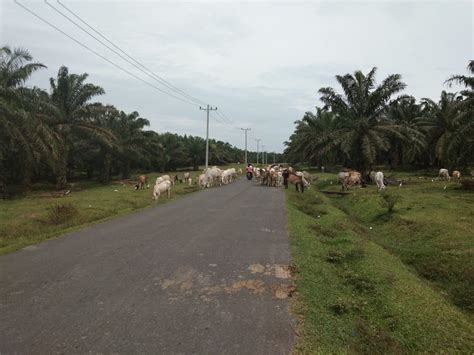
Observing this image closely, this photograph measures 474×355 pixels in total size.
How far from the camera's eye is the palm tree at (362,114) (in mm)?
29344

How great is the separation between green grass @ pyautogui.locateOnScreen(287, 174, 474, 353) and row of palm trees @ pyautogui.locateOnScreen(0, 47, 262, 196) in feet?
59.8

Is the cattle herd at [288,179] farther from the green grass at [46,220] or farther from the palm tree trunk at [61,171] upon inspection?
the green grass at [46,220]

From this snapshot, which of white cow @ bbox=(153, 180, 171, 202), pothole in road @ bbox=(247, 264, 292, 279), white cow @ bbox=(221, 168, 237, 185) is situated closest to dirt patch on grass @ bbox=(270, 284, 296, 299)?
pothole in road @ bbox=(247, 264, 292, 279)

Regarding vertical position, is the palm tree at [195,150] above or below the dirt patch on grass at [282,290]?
above

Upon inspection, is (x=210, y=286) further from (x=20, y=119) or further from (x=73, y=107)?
(x=73, y=107)

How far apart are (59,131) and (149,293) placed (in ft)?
91.3

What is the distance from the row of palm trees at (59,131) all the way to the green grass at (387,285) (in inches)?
718

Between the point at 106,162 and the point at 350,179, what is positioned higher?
the point at 106,162

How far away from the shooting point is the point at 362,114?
31016 mm

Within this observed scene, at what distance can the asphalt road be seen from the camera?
4.73 metres

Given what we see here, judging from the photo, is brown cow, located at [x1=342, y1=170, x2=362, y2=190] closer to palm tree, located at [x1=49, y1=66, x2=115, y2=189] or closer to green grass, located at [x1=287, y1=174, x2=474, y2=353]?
green grass, located at [x1=287, y1=174, x2=474, y2=353]

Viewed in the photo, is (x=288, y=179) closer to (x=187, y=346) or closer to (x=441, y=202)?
(x=441, y=202)

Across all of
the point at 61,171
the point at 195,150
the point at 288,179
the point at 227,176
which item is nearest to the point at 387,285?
the point at 288,179

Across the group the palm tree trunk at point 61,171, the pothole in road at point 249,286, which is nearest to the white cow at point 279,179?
the palm tree trunk at point 61,171
